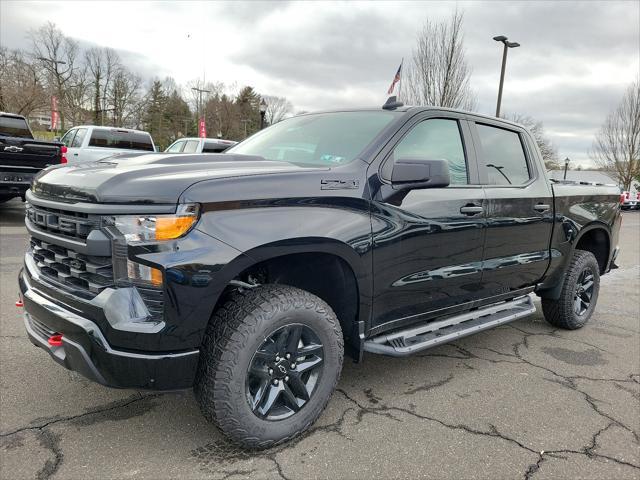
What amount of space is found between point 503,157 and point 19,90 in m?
31.3

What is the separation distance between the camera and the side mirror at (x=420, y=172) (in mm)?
2719

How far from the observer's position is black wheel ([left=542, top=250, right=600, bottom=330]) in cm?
454

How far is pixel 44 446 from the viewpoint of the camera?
2447 mm

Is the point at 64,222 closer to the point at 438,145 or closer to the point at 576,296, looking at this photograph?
the point at 438,145

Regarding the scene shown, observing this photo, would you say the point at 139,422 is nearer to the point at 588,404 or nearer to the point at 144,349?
the point at 144,349

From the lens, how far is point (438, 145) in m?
3.38

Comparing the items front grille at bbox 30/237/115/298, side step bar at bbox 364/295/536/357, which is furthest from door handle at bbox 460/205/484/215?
front grille at bbox 30/237/115/298

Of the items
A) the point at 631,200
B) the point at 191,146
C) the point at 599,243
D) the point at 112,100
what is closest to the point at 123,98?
the point at 112,100

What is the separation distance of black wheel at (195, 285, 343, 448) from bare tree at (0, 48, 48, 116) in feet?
102

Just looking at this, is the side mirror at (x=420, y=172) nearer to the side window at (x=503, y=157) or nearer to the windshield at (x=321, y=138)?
the windshield at (x=321, y=138)

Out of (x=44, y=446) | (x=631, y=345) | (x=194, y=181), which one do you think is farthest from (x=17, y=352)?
(x=631, y=345)

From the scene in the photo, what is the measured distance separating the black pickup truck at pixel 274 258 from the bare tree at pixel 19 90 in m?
30.0

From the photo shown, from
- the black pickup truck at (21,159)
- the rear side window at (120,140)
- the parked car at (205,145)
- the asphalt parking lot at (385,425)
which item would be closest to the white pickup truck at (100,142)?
the rear side window at (120,140)

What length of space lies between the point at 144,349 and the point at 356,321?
1.19 metres
